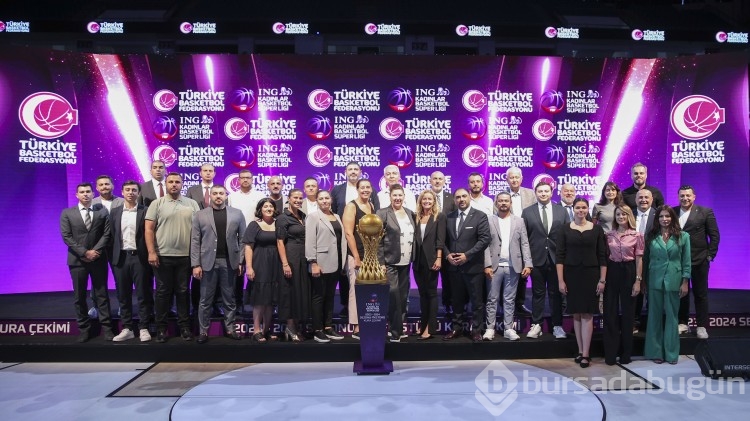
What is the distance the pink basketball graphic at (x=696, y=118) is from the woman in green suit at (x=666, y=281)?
3.36 metres

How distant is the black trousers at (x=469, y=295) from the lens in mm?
5227

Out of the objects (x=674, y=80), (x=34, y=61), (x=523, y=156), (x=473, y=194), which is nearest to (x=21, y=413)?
(x=473, y=194)

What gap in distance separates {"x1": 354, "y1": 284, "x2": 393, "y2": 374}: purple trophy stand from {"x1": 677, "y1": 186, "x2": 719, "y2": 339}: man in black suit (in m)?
3.09

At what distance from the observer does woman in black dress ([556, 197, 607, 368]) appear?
4887mm

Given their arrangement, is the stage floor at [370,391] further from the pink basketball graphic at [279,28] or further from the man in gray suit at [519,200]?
the pink basketball graphic at [279,28]

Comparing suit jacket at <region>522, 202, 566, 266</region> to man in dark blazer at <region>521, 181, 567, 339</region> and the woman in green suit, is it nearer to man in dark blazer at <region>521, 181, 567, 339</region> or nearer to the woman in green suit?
man in dark blazer at <region>521, 181, 567, 339</region>

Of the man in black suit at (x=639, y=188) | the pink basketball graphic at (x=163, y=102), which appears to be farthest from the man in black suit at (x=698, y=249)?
the pink basketball graphic at (x=163, y=102)

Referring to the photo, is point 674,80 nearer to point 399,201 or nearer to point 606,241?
point 606,241

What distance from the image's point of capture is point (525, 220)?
5574 millimetres

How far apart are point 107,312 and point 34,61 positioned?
4246mm

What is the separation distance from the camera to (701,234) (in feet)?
18.2

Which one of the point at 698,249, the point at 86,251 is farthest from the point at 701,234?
the point at 86,251

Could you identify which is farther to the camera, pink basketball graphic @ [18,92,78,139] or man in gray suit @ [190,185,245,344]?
pink basketball graphic @ [18,92,78,139]

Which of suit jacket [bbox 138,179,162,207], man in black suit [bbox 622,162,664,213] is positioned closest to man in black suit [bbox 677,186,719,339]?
man in black suit [bbox 622,162,664,213]
